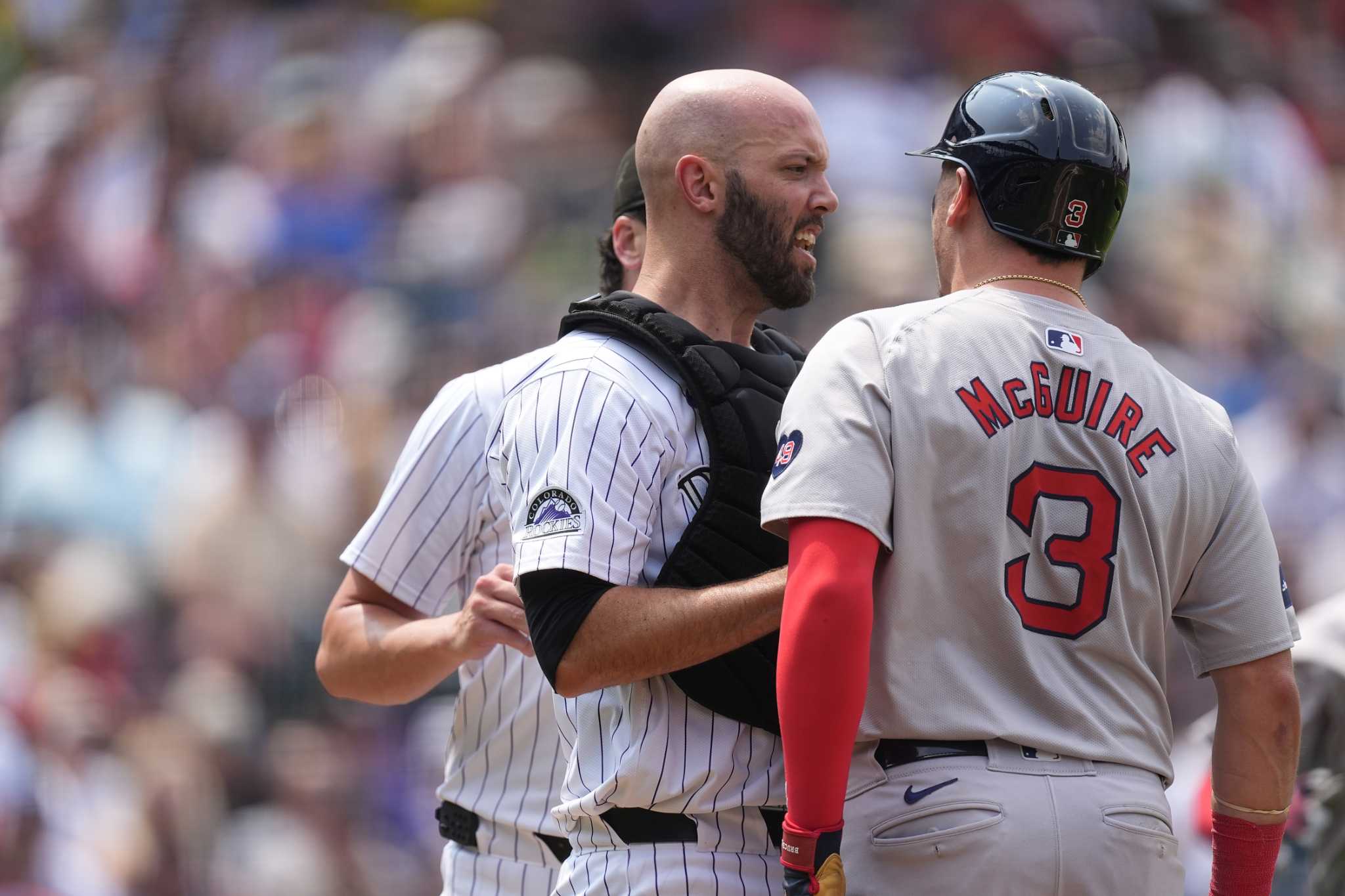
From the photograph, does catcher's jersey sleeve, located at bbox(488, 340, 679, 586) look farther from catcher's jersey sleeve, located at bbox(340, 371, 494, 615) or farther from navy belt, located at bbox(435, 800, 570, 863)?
navy belt, located at bbox(435, 800, 570, 863)

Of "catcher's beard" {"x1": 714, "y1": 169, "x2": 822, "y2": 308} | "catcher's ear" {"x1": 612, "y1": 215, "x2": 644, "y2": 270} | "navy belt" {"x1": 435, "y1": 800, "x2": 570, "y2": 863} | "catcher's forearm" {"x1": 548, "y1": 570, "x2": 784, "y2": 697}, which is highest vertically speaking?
"catcher's ear" {"x1": 612, "y1": 215, "x2": 644, "y2": 270}

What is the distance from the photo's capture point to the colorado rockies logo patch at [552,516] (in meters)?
2.06

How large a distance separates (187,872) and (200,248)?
10.1 ft

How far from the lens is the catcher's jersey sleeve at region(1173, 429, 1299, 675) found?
205cm

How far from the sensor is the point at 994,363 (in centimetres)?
194

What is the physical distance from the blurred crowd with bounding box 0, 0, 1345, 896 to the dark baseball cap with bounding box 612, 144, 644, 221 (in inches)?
132

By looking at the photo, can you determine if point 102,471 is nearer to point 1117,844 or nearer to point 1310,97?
point 1310,97

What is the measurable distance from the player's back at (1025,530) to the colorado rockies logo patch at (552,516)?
411 mm

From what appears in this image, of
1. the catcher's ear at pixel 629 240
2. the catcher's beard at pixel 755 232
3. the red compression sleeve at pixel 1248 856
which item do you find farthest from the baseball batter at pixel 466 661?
the red compression sleeve at pixel 1248 856

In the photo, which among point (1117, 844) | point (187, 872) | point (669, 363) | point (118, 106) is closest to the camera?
point (1117, 844)

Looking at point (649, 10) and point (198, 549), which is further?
point (649, 10)

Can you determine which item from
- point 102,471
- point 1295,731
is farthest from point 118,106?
point 1295,731

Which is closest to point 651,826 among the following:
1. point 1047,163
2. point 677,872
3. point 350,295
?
point 677,872

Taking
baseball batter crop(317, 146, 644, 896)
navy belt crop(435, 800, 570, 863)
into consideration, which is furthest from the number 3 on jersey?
navy belt crop(435, 800, 570, 863)
